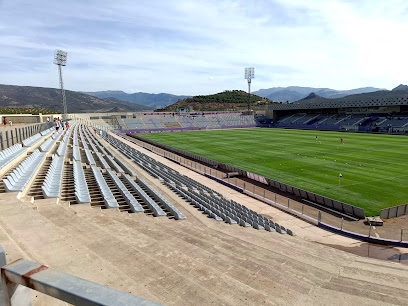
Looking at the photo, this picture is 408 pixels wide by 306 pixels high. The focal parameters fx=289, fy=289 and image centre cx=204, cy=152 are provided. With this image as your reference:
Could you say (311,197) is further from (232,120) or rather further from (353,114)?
(232,120)

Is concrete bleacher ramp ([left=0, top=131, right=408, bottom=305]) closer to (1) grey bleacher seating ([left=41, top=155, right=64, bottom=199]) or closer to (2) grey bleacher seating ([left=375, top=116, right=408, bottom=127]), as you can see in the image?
(1) grey bleacher seating ([left=41, top=155, right=64, bottom=199])

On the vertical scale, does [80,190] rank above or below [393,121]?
below

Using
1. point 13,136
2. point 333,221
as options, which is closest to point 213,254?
point 333,221

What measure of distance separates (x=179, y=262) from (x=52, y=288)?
14.3 feet

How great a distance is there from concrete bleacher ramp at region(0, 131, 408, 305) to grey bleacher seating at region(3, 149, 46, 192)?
0.60m

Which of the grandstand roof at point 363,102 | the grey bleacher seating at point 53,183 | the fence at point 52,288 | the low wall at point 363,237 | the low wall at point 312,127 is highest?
the grandstand roof at point 363,102

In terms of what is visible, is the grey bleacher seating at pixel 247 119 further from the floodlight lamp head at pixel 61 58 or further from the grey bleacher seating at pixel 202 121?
the floodlight lamp head at pixel 61 58

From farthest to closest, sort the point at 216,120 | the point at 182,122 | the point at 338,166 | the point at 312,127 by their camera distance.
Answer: the point at 216,120
the point at 182,122
the point at 312,127
the point at 338,166

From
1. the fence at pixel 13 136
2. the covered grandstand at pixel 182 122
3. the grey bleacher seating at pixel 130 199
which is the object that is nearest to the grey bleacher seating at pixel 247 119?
the covered grandstand at pixel 182 122

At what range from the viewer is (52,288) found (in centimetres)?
194

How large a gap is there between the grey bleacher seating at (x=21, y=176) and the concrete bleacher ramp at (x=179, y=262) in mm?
596

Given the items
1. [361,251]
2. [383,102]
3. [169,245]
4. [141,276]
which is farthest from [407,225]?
[383,102]

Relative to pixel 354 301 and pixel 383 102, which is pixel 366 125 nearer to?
pixel 383 102

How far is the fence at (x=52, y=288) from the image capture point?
1.75 m
